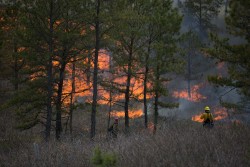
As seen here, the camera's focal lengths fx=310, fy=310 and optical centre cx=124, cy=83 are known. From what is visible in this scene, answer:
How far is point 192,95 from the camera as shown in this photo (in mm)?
40562

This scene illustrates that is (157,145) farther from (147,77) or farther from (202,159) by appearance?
(147,77)

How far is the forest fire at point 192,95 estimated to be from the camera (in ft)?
129

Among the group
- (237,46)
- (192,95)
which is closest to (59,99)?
(237,46)

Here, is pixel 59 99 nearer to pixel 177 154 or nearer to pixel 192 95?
pixel 177 154

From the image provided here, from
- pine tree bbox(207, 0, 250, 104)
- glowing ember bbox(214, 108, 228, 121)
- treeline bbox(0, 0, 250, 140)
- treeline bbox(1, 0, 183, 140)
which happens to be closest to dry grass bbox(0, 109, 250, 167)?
pine tree bbox(207, 0, 250, 104)

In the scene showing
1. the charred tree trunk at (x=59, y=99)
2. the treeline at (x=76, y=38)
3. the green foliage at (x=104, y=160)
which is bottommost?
the green foliage at (x=104, y=160)

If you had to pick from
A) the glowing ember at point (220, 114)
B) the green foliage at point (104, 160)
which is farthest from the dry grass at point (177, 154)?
the glowing ember at point (220, 114)

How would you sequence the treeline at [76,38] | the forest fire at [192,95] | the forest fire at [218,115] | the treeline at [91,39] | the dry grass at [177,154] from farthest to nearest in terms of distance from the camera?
the forest fire at [192,95] < the forest fire at [218,115] < the treeline at [76,38] < the treeline at [91,39] < the dry grass at [177,154]

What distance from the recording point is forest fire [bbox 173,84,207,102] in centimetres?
3942

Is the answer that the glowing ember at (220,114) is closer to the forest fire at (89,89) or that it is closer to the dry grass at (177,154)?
the forest fire at (89,89)

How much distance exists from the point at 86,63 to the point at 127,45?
391 cm

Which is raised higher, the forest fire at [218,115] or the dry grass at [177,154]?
the forest fire at [218,115]

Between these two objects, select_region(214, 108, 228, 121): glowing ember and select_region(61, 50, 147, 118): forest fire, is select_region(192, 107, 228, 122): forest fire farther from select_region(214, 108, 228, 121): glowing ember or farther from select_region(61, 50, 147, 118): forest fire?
select_region(61, 50, 147, 118): forest fire

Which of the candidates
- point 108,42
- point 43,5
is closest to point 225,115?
point 108,42
